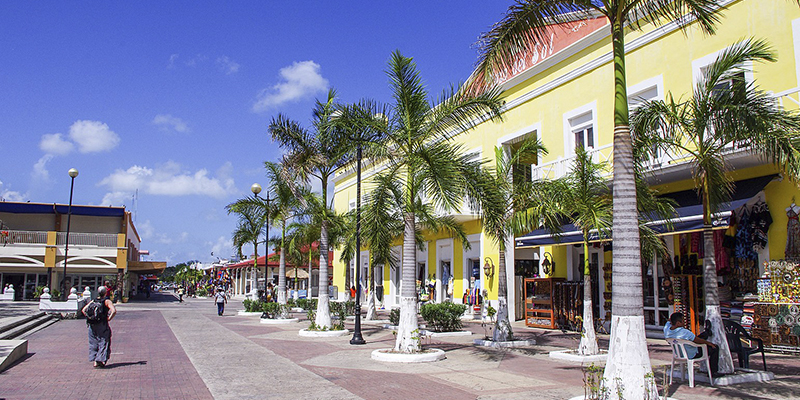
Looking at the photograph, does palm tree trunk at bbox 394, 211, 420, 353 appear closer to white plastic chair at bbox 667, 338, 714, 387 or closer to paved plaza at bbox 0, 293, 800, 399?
paved plaza at bbox 0, 293, 800, 399

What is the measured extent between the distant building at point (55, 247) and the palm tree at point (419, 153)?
3614 centimetres

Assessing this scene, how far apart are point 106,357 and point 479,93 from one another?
29.7ft

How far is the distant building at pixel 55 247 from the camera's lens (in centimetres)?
4009

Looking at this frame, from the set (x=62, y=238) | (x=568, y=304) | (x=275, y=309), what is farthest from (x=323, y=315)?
(x=62, y=238)

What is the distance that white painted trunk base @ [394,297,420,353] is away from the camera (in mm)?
11828

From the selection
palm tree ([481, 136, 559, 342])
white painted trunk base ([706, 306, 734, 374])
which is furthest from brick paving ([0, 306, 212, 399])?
white painted trunk base ([706, 306, 734, 374])

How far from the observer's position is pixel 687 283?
51.0 feet

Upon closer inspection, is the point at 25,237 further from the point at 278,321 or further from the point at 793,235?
the point at 793,235

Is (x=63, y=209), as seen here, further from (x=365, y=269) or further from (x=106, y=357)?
(x=106, y=357)

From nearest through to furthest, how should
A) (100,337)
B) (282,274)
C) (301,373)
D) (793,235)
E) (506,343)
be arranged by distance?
(301,373) → (100,337) → (793,235) → (506,343) → (282,274)

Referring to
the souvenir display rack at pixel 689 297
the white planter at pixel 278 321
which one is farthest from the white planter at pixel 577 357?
the white planter at pixel 278 321

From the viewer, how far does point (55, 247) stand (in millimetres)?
40719

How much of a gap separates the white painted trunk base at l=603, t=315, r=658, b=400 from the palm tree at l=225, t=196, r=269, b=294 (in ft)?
65.5

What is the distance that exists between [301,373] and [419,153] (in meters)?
4.88
